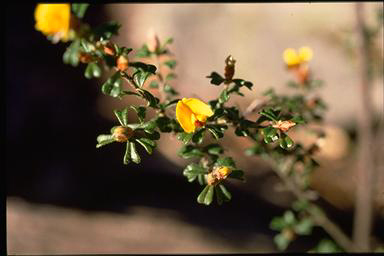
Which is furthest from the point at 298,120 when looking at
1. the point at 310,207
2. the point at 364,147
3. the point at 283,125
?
the point at 364,147

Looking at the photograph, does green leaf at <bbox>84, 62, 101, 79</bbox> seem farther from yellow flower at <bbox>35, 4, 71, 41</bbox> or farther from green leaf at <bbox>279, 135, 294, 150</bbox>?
green leaf at <bbox>279, 135, 294, 150</bbox>

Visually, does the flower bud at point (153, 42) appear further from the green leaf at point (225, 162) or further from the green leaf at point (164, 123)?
the green leaf at point (225, 162)

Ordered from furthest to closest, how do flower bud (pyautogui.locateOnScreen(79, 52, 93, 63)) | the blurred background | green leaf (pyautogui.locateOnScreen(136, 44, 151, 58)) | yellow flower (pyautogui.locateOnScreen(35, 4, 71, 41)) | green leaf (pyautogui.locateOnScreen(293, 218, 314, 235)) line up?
the blurred background → green leaf (pyautogui.locateOnScreen(293, 218, 314, 235)) → green leaf (pyautogui.locateOnScreen(136, 44, 151, 58)) → flower bud (pyautogui.locateOnScreen(79, 52, 93, 63)) → yellow flower (pyautogui.locateOnScreen(35, 4, 71, 41))

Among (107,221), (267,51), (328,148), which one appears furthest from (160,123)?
(267,51)

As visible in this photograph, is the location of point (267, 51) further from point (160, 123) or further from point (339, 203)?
point (160, 123)

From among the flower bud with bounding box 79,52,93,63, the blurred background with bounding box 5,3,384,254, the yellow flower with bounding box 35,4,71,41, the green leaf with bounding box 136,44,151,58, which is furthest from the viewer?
the blurred background with bounding box 5,3,384,254

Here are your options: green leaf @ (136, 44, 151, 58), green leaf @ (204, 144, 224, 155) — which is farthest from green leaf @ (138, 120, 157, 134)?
green leaf @ (136, 44, 151, 58)

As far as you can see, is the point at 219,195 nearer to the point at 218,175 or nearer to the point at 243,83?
the point at 218,175

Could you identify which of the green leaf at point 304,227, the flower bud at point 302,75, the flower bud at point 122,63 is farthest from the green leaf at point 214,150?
the green leaf at point 304,227
